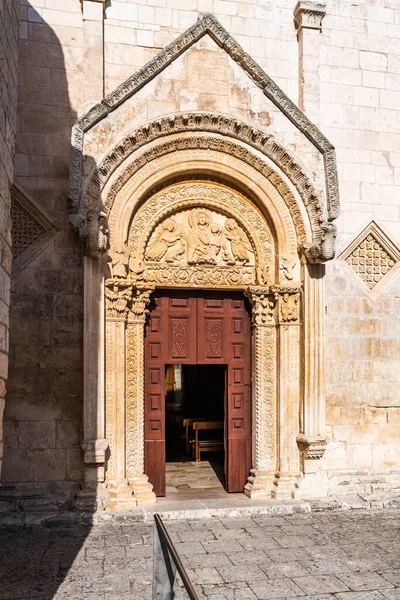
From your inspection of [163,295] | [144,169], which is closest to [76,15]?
[144,169]

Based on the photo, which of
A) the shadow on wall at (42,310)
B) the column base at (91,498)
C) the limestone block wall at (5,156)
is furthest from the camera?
the shadow on wall at (42,310)

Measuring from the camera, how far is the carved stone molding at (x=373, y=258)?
370 inches

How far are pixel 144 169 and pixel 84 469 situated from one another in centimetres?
411

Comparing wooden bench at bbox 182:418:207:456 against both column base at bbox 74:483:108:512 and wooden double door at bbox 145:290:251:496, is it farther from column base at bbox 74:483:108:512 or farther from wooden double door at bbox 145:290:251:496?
column base at bbox 74:483:108:512

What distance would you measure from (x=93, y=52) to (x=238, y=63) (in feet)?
6.64

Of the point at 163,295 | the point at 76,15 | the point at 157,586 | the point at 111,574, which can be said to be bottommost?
the point at 111,574

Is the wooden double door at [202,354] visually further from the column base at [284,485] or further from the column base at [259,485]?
the column base at [284,485]

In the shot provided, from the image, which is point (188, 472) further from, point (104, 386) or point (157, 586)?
point (157, 586)

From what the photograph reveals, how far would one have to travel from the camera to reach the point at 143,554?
659 centimetres

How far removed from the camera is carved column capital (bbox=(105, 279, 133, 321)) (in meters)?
8.25

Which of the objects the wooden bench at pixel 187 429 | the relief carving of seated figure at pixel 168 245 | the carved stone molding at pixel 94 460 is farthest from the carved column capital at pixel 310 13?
the wooden bench at pixel 187 429

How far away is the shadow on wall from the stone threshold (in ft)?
0.38

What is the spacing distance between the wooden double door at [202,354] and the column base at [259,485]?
271 millimetres

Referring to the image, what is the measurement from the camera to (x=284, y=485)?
28.3ft
